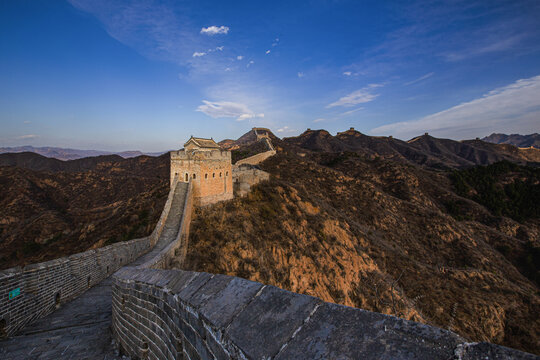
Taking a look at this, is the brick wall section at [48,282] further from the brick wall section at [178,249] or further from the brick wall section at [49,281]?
Result: the brick wall section at [178,249]

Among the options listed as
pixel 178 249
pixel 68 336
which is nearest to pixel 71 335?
pixel 68 336

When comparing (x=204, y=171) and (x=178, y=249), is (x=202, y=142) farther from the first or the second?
(x=178, y=249)

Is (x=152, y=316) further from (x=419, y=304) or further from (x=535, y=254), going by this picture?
(x=535, y=254)

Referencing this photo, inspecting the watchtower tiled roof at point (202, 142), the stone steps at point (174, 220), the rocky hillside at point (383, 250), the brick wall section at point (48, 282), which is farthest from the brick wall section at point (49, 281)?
the watchtower tiled roof at point (202, 142)

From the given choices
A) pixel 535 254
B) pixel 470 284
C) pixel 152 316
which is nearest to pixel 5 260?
pixel 152 316

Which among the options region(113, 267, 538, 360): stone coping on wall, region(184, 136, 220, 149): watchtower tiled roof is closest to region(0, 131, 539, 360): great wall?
region(113, 267, 538, 360): stone coping on wall

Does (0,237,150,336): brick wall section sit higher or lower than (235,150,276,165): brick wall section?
lower

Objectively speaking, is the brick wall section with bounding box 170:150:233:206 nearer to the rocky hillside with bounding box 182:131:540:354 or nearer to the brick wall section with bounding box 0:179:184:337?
the rocky hillside with bounding box 182:131:540:354
